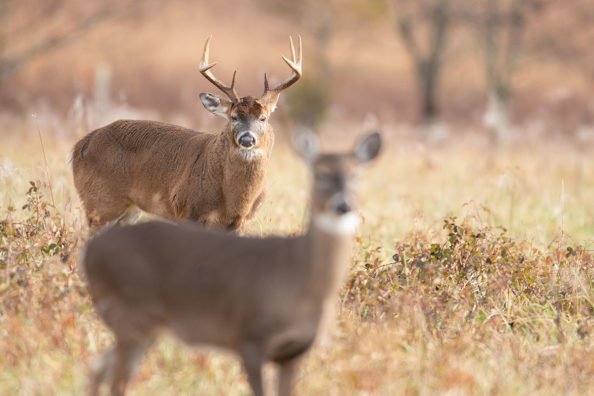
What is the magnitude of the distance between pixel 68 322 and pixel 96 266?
1.03m

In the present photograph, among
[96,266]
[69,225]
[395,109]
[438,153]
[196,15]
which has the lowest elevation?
[96,266]

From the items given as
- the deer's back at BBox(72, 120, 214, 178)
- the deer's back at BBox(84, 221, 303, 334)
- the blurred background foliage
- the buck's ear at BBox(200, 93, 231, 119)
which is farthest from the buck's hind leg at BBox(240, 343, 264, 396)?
A: the blurred background foliage

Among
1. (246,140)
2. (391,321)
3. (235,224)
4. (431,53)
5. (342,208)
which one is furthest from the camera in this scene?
(431,53)

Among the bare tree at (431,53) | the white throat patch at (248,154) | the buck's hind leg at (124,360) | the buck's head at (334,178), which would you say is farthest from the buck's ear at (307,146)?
the bare tree at (431,53)

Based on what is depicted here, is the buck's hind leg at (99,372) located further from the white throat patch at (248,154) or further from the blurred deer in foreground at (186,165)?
the white throat patch at (248,154)

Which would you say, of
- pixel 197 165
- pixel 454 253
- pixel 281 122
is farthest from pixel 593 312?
pixel 281 122

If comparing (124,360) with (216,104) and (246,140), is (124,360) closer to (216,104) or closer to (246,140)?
(246,140)

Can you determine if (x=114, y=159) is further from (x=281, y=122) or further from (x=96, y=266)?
(x=281, y=122)

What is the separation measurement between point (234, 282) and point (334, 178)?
2.28ft

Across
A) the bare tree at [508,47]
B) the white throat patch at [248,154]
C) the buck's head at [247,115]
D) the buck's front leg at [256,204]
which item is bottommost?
the buck's front leg at [256,204]

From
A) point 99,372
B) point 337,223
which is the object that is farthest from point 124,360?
point 337,223

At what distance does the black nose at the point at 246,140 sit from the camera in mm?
7512

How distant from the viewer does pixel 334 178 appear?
4367mm

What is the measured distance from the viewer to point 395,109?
103 ft
